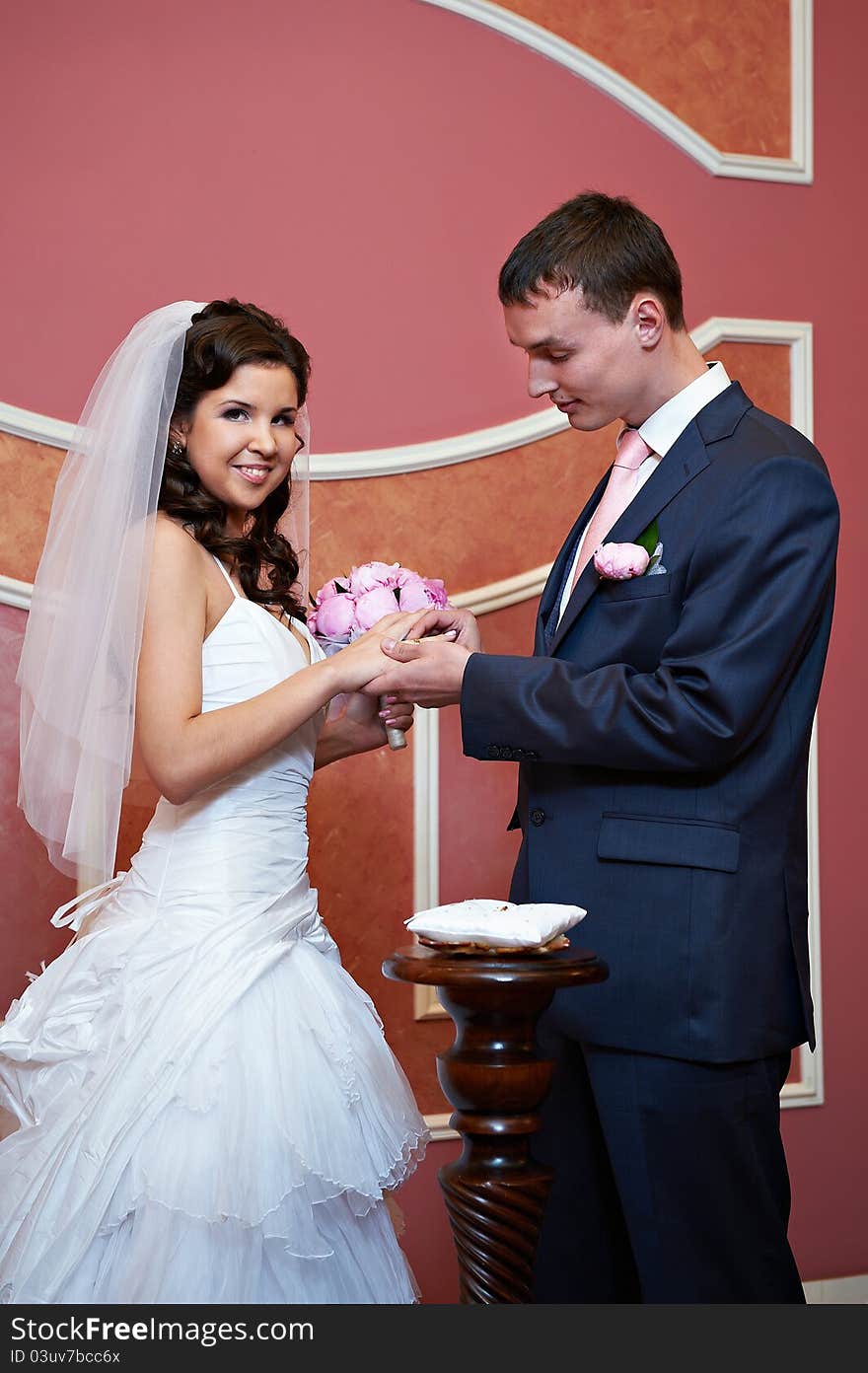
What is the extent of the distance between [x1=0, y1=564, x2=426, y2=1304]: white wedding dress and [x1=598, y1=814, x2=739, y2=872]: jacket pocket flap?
1.59 ft

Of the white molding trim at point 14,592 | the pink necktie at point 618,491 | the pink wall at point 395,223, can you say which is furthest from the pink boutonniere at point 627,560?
the white molding trim at point 14,592

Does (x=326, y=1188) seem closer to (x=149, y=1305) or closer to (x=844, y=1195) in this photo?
(x=149, y=1305)

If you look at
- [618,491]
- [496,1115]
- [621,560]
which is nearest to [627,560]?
[621,560]

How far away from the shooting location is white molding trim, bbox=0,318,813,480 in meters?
2.84

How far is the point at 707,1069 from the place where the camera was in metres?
1.88

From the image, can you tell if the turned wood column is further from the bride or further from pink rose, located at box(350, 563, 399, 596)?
pink rose, located at box(350, 563, 399, 596)

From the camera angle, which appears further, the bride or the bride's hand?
the bride's hand

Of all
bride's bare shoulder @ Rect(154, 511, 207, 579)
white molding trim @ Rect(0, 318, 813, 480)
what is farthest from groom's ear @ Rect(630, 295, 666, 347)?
white molding trim @ Rect(0, 318, 813, 480)

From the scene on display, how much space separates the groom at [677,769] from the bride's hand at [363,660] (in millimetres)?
43

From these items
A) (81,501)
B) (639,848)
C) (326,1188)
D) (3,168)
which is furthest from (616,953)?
(3,168)

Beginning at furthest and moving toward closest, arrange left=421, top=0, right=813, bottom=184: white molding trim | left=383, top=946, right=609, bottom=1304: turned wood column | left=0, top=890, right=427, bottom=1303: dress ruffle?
1. left=421, top=0, right=813, bottom=184: white molding trim
2. left=0, top=890, right=427, bottom=1303: dress ruffle
3. left=383, top=946, right=609, bottom=1304: turned wood column

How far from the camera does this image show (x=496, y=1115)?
5.25 feet

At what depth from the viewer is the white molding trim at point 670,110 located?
321 cm

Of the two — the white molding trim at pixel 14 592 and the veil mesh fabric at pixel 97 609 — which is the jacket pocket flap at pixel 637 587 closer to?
the veil mesh fabric at pixel 97 609
